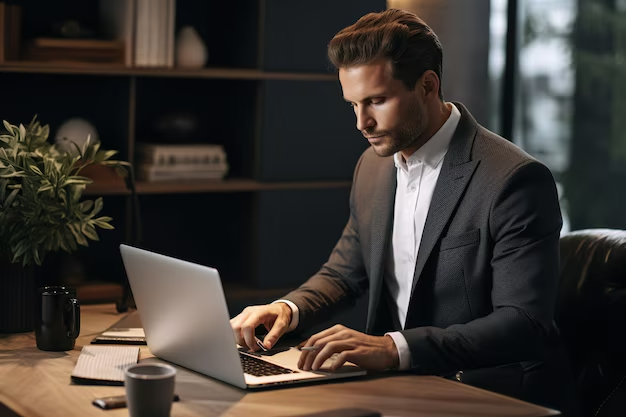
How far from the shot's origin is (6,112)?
3.56 metres

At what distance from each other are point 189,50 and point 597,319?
1964mm

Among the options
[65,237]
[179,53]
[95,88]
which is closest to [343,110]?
[179,53]

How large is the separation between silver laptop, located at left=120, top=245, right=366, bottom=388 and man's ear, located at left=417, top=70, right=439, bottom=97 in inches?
28.5

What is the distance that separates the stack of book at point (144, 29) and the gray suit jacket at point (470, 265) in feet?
4.16

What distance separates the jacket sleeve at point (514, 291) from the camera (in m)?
2.04

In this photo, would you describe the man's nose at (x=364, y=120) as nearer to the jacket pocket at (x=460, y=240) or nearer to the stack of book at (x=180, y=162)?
the jacket pocket at (x=460, y=240)

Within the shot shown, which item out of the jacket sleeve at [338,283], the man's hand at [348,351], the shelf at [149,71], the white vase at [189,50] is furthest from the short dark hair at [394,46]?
the white vase at [189,50]

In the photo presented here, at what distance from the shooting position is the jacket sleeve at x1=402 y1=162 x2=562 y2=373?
2.04 metres

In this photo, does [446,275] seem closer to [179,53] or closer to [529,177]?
[529,177]

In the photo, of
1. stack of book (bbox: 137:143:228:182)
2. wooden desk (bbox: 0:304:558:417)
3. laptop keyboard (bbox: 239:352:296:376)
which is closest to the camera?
wooden desk (bbox: 0:304:558:417)

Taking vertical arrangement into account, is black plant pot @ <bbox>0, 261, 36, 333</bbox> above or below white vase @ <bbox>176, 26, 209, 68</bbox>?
below

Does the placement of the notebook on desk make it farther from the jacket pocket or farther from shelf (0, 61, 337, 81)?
shelf (0, 61, 337, 81)

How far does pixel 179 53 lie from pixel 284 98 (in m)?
0.43

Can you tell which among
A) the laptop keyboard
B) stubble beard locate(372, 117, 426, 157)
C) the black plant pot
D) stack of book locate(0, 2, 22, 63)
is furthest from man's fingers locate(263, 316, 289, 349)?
stack of book locate(0, 2, 22, 63)
